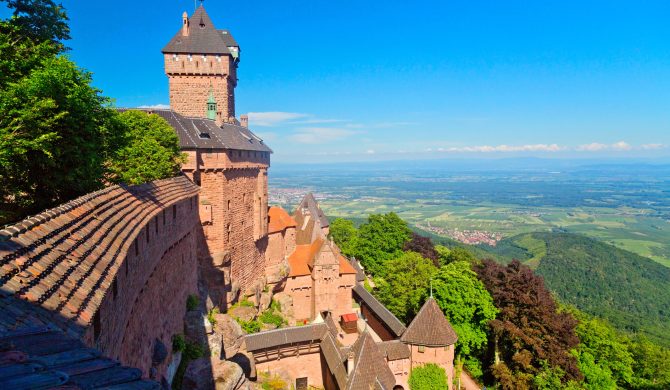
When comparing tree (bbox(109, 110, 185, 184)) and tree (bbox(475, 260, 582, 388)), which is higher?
tree (bbox(109, 110, 185, 184))

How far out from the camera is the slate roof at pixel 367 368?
19.9m

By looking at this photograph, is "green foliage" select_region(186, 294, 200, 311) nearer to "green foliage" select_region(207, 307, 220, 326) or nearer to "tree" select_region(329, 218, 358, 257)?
"green foliage" select_region(207, 307, 220, 326)

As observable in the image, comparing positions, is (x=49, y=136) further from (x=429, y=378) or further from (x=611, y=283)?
(x=611, y=283)

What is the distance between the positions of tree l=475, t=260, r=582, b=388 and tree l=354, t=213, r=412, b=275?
15685 mm

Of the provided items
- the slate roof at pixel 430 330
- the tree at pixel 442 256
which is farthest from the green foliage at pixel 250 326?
the tree at pixel 442 256

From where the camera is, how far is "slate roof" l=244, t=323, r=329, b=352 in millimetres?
23328

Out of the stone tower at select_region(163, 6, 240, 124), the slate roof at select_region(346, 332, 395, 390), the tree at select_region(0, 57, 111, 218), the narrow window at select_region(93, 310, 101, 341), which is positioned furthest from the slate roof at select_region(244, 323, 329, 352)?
the narrow window at select_region(93, 310, 101, 341)

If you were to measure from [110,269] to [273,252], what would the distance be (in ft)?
81.5

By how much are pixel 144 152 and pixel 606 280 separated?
92.9 metres

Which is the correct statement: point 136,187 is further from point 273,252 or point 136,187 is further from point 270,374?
point 273,252

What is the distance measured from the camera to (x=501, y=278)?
2862 centimetres

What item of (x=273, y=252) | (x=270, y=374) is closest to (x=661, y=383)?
(x=270, y=374)

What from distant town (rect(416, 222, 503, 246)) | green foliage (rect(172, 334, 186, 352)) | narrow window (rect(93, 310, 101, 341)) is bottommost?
distant town (rect(416, 222, 503, 246))

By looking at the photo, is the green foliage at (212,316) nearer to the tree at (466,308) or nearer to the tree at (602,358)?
the tree at (466,308)
